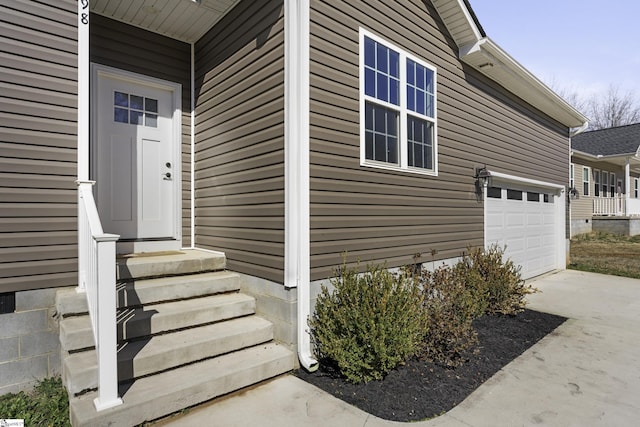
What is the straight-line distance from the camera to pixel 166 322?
323cm

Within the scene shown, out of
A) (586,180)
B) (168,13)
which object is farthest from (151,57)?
(586,180)

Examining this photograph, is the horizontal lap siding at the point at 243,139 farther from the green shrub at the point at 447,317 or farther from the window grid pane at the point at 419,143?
the window grid pane at the point at 419,143

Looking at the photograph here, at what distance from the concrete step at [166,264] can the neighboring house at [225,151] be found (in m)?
0.04

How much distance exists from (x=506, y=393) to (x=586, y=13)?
10.1 m

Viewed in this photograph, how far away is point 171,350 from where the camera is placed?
2934 millimetres

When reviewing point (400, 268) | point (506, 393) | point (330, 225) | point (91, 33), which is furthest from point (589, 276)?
point (91, 33)

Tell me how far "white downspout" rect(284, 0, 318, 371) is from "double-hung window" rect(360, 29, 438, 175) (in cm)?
89

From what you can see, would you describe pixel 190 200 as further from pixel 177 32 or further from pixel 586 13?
pixel 586 13

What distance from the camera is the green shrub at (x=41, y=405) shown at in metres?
2.64

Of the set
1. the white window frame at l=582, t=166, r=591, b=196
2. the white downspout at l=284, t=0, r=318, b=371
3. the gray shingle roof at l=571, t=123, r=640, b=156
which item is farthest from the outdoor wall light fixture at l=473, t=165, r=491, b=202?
the gray shingle roof at l=571, t=123, r=640, b=156

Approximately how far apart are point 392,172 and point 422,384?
7.83ft

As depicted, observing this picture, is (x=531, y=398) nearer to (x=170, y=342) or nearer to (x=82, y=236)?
(x=170, y=342)

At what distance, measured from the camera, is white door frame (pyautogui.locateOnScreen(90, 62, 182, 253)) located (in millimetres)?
4094

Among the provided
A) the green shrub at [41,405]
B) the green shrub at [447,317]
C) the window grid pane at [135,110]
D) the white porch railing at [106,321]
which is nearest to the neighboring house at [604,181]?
the green shrub at [447,317]
